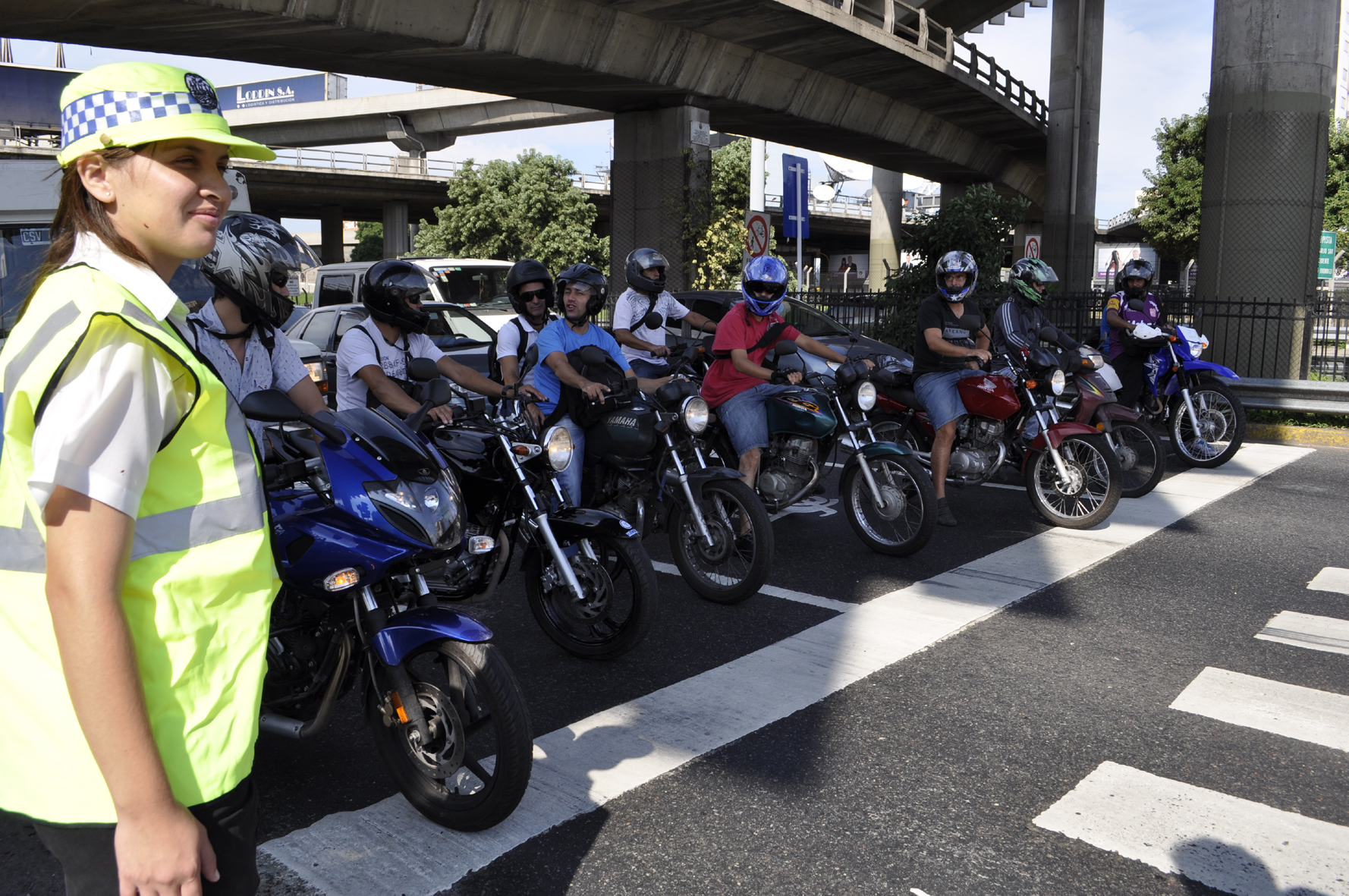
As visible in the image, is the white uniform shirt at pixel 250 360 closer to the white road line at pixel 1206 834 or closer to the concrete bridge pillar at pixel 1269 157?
the white road line at pixel 1206 834

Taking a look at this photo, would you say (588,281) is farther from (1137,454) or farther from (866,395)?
(1137,454)

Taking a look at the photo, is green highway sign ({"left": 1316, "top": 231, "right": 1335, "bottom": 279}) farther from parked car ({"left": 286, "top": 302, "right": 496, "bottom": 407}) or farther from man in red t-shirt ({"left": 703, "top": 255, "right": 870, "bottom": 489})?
man in red t-shirt ({"left": 703, "top": 255, "right": 870, "bottom": 489})

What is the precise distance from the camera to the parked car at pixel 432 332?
11656 mm

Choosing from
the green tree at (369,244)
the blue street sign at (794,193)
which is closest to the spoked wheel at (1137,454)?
the blue street sign at (794,193)

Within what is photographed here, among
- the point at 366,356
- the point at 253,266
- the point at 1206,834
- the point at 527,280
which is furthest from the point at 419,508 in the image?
the point at 527,280

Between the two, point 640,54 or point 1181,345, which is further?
point 640,54

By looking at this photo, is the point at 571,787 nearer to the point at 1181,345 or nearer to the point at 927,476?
the point at 927,476

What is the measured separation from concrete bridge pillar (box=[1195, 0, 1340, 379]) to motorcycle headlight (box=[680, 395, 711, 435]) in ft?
34.3

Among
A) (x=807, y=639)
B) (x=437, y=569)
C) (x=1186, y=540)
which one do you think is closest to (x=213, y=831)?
(x=437, y=569)

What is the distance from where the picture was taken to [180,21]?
41.9ft

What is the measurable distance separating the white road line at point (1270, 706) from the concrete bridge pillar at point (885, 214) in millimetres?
40618

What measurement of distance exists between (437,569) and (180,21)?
38.9 ft

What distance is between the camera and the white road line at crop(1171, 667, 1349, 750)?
4152 millimetres

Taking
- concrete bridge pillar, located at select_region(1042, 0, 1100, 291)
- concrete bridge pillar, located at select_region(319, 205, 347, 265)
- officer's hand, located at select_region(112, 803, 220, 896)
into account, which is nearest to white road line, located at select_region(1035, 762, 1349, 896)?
officer's hand, located at select_region(112, 803, 220, 896)
